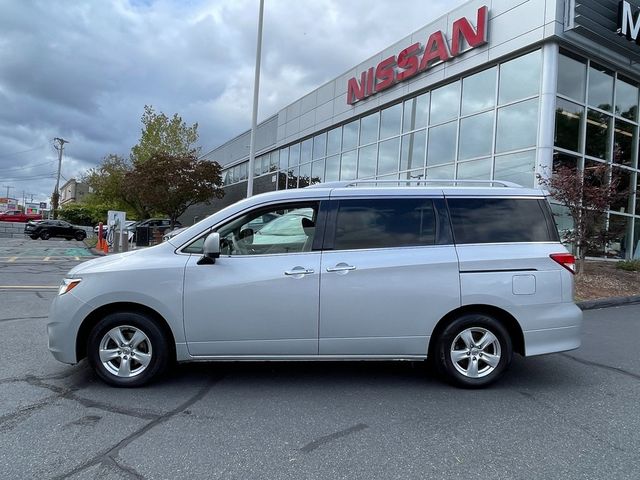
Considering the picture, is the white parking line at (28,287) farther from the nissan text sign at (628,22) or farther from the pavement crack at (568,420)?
the nissan text sign at (628,22)

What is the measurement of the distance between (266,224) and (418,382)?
6.93 ft

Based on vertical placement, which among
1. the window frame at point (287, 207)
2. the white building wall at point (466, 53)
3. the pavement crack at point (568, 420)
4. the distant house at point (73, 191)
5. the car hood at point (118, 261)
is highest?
the distant house at point (73, 191)

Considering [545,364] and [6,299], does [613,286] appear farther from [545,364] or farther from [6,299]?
[6,299]

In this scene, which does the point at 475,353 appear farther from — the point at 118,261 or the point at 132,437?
the point at 118,261

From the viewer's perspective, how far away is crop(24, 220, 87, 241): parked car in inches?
1283

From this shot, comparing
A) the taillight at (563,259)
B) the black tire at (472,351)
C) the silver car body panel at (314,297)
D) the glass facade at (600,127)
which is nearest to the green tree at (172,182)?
the glass facade at (600,127)

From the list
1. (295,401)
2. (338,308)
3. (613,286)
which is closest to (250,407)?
(295,401)

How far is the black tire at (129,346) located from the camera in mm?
4262

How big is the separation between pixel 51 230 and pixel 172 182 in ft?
35.6

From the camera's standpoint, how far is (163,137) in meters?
37.3

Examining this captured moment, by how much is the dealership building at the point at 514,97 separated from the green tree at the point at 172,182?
13.1 metres

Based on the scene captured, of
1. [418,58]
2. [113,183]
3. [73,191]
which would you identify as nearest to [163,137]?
[113,183]

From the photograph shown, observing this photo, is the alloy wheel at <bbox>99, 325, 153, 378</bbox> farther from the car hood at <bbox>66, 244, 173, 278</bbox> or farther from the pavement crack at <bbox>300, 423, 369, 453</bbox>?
the pavement crack at <bbox>300, 423, 369, 453</bbox>

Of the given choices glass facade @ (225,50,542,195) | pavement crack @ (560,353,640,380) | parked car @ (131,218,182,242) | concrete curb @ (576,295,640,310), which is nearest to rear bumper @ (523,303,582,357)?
pavement crack @ (560,353,640,380)
